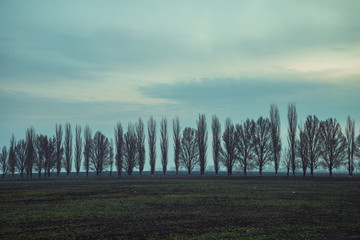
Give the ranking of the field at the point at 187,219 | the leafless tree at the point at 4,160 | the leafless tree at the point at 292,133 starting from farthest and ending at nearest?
the leafless tree at the point at 4,160 → the leafless tree at the point at 292,133 → the field at the point at 187,219

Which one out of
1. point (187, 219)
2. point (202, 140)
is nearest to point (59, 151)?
point (202, 140)

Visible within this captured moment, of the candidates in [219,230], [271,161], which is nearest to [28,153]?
[271,161]

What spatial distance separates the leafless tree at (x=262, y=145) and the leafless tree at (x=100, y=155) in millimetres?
43672

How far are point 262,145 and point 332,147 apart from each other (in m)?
15.5

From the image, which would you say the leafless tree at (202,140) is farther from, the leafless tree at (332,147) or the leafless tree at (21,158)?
the leafless tree at (21,158)

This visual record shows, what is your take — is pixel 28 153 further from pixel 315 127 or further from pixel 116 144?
pixel 315 127

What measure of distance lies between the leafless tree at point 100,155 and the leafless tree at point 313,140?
55098 mm

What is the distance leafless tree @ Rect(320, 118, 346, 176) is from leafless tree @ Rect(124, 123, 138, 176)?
48.4 m

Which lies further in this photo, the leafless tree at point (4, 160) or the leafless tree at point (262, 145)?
the leafless tree at point (4, 160)

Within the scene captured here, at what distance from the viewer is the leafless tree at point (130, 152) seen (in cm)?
8444

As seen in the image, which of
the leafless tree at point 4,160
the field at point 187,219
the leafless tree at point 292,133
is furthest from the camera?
the leafless tree at point 4,160

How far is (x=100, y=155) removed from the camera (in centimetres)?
8938

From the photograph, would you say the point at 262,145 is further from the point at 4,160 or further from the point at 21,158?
the point at 4,160

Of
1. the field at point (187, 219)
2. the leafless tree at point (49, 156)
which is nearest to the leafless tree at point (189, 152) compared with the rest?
the leafless tree at point (49, 156)
